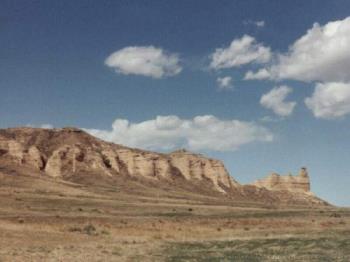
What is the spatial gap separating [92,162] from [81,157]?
3975 millimetres

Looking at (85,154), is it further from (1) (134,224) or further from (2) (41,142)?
(1) (134,224)

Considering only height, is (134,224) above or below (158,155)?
below

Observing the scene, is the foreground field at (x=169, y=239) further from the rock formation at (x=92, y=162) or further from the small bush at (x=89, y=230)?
the rock formation at (x=92, y=162)

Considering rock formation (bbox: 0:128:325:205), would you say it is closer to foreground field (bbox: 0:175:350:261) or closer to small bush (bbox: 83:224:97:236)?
foreground field (bbox: 0:175:350:261)

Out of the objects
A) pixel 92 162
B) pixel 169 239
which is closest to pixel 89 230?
pixel 169 239

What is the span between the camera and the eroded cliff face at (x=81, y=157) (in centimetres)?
16138

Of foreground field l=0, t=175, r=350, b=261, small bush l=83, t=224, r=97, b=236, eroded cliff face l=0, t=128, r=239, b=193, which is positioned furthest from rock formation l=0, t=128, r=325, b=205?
small bush l=83, t=224, r=97, b=236

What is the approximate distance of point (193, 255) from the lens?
38219 millimetres

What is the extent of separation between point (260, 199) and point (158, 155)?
3664cm

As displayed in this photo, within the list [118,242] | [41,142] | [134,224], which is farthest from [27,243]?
[41,142]

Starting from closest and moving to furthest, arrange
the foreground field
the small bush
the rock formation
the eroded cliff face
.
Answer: the foreground field, the small bush, the rock formation, the eroded cliff face

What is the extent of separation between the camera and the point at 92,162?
549ft

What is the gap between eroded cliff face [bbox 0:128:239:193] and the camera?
529ft

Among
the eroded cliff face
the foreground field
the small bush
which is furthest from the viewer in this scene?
the eroded cliff face
